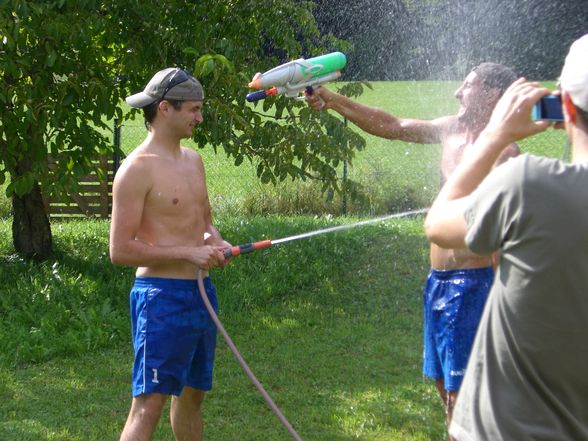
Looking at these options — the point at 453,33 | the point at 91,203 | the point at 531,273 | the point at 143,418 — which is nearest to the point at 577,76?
the point at 531,273

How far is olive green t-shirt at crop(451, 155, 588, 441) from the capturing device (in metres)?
Answer: 1.66

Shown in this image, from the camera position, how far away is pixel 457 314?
11.1 ft

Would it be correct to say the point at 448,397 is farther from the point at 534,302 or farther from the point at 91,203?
the point at 91,203

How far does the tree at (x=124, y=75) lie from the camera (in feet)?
18.7

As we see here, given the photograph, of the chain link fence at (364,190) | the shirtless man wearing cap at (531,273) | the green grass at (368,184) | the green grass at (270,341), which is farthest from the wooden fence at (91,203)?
the shirtless man wearing cap at (531,273)

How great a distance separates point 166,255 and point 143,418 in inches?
24.1

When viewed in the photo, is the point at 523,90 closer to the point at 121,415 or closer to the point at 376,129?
the point at 376,129

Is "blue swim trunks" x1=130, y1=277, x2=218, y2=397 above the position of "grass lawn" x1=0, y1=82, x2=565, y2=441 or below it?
above

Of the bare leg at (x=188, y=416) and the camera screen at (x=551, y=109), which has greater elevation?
the camera screen at (x=551, y=109)

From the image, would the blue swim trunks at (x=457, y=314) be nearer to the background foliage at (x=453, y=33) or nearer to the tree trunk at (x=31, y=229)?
the tree trunk at (x=31, y=229)

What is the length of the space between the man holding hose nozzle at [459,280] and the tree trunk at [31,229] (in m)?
4.64

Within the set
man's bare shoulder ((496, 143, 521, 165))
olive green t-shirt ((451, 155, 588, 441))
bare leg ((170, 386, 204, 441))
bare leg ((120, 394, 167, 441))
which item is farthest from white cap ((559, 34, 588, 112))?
bare leg ((170, 386, 204, 441))

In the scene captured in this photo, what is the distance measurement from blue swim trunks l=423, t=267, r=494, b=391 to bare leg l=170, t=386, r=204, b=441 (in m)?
1.00

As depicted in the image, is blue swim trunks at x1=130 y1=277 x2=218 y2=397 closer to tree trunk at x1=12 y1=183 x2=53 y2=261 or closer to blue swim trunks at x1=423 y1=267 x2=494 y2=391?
blue swim trunks at x1=423 y1=267 x2=494 y2=391
